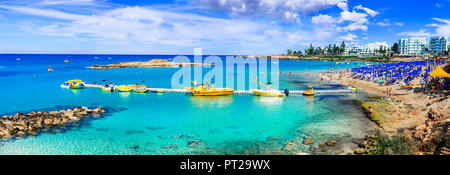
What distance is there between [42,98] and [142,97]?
15.7m

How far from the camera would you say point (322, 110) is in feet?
97.4

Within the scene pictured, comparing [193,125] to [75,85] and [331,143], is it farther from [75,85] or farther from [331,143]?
[75,85]

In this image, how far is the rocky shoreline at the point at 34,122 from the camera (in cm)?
2134

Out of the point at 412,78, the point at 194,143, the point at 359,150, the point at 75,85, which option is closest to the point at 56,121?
the point at 194,143

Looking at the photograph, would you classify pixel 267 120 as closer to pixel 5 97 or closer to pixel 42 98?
pixel 42 98

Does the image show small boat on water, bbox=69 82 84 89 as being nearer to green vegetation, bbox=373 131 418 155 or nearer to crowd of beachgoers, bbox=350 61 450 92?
green vegetation, bbox=373 131 418 155

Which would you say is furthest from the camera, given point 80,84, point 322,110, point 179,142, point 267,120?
point 80,84

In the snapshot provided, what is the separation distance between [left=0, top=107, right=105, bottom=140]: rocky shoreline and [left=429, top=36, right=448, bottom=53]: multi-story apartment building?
187704 mm

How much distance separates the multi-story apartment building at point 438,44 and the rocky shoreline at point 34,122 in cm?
18770

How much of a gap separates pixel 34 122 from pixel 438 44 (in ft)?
642

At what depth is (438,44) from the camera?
148m

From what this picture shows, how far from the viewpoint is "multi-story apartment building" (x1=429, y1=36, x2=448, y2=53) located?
478ft
